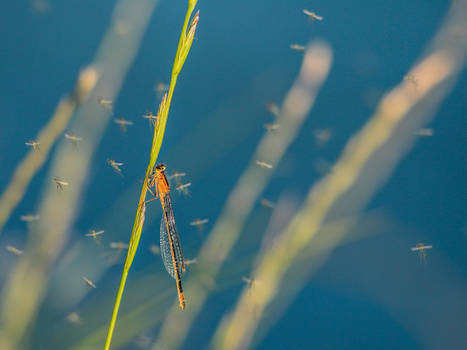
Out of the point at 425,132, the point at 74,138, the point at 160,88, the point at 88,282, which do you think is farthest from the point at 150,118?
the point at 425,132

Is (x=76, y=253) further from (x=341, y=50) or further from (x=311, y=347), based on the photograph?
(x=341, y=50)

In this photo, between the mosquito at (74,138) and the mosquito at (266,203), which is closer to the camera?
the mosquito at (74,138)

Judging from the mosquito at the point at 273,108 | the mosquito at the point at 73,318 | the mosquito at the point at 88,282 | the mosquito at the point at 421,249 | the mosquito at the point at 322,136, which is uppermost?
the mosquito at the point at 273,108

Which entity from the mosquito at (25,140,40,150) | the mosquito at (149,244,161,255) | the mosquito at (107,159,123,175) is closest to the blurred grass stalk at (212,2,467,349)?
the mosquito at (149,244,161,255)

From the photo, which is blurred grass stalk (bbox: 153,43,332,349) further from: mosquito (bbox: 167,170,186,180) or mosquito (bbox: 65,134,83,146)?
mosquito (bbox: 65,134,83,146)

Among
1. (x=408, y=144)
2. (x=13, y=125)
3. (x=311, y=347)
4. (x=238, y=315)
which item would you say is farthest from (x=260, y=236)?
(x=13, y=125)

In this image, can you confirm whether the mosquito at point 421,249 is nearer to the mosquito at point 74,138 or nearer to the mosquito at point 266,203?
the mosquito at point 266,203

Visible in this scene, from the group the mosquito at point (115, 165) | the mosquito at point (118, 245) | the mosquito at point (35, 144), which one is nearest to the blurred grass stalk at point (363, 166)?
the mosquito at point (118, 245)
